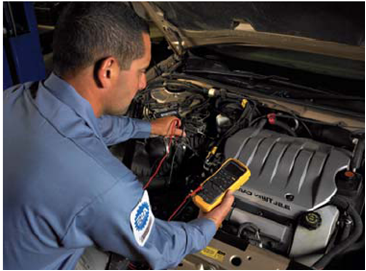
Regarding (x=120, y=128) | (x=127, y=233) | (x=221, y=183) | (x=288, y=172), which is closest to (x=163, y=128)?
(x=120, y=128)

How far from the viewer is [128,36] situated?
0.97 metres

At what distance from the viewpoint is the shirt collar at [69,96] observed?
950 millimetres

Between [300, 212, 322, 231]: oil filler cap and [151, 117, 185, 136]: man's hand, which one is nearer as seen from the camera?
[300, 212, 322, 231]: oil filler cap

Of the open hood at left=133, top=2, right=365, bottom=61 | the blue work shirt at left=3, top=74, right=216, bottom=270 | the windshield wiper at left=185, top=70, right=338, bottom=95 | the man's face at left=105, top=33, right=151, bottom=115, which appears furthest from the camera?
the windshield wiper at left=185, top=70, right=338, bottom=95

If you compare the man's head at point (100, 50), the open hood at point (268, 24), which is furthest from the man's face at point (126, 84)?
the open hood at point (268, 24)

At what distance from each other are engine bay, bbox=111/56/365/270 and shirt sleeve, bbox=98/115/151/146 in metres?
0.07

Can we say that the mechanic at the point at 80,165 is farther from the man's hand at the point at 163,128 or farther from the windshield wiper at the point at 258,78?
the windshield wiper at the point at 258,78

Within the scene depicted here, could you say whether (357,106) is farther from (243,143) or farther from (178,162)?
(178,162)

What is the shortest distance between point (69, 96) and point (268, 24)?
920 millimetres

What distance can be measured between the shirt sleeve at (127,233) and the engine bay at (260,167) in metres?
0.12

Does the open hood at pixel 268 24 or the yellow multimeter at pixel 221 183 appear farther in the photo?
the open hood at pixel 268 24

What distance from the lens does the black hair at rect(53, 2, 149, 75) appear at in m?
0.94

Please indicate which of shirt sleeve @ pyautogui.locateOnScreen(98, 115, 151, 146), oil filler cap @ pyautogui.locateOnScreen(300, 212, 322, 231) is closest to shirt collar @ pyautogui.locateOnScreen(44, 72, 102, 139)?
shirt sleeve @ pyautogui.locateOnScreen(98, 115, 151, 146)

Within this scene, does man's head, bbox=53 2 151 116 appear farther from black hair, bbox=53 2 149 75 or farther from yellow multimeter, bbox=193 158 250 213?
yellow multimeter, bbox=193 158 250 213
